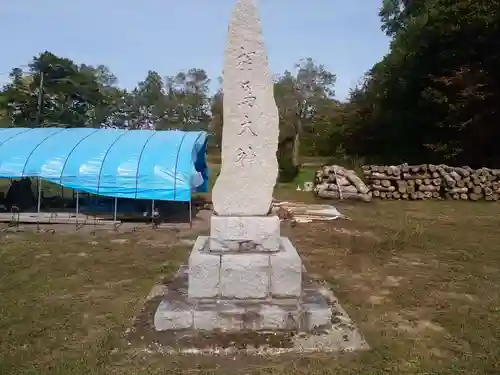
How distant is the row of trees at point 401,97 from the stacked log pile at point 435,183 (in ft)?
9.29

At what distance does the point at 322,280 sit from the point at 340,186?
9314mm

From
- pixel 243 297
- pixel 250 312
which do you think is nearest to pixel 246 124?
pixel 243 297

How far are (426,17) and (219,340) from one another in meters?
18.2

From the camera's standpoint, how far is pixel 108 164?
10648 mm

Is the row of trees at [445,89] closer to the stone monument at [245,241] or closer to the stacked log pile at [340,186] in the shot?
the stacked log pile at [340,186]

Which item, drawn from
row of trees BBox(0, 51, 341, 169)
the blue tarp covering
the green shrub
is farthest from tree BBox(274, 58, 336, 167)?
the blue tarp covering

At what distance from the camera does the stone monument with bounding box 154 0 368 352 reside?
370cm

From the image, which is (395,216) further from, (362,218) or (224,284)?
(224,284)

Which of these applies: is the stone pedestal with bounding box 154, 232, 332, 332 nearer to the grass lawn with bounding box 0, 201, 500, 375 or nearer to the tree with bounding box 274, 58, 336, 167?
the grass lawn with bounding box 0, 201, 500, 375

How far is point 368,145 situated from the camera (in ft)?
75.4

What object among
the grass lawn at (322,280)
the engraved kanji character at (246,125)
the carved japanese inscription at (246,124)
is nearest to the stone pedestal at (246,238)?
the carved japanese inscription at (246,124)

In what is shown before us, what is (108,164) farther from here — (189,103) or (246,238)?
(189,103)

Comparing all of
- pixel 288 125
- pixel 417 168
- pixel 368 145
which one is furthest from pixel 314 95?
pixel 417 168

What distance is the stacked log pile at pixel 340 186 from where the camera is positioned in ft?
47.9
